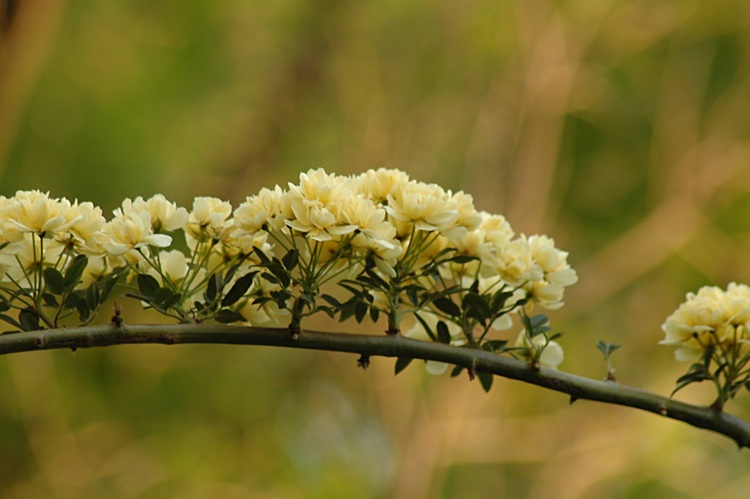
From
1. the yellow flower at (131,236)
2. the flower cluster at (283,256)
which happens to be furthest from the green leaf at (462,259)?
the yellow flower at (131,236)

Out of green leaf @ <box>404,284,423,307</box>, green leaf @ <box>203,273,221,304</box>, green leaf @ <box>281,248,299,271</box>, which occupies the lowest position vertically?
green leaf @ <box>203,273,221,304</box>

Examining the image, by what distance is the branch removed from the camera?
0.88 ft

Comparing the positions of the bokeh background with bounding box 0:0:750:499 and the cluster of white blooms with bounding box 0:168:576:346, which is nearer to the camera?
the cluster of white blooms with bounding box 0:168:576:346

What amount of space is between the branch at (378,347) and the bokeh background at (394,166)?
2.09ft

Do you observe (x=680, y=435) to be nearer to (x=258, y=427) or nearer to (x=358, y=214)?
(x=258, y=427)

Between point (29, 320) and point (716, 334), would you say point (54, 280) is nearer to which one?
point (29, 320)

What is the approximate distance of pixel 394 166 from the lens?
1.29 metres

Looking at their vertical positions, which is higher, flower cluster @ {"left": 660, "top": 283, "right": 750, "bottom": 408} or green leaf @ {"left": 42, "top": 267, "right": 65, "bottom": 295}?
flower cluster @ {"left": 660, "top": 283, "right": 750, "bottom": 408}

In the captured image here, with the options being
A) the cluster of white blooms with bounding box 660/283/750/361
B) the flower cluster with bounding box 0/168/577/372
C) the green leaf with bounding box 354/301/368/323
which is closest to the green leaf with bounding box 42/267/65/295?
the flower cluster with bounding box 0/168/577/372

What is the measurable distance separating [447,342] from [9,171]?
0.65 m

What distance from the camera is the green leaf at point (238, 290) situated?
0.99ft

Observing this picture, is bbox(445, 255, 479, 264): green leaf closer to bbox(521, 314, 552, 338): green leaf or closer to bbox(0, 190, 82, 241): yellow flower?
bbox(521, 314, 552, 338): green leaf

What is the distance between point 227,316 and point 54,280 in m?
0.06

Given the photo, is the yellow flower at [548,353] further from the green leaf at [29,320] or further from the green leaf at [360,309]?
the green leaf at [29,320]
